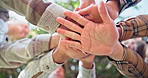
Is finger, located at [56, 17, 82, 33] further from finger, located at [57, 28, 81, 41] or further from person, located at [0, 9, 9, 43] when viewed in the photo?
person, located at [0, 9, 9, 43]

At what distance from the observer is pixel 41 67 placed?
0.88 m

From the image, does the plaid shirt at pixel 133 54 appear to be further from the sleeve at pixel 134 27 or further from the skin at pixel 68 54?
the skin at pixel 68 54

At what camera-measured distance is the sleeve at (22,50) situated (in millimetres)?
926

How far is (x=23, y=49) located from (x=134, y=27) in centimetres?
50

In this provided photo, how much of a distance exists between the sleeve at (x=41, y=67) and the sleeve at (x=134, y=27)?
304mm

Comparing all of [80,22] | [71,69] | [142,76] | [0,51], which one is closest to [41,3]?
[80,22]

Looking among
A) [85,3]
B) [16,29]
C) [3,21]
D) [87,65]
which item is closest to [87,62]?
[87,65]

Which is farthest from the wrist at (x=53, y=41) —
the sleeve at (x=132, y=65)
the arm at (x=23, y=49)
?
the sleeve at (x=132, y=65)

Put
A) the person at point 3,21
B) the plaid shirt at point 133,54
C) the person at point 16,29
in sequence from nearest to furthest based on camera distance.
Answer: the plaid shirt at point 133,54
the person at point 3,21
the person at point 16,29

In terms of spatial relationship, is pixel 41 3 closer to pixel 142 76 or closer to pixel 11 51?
pixel 11 51

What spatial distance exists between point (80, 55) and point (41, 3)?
0.79 ft

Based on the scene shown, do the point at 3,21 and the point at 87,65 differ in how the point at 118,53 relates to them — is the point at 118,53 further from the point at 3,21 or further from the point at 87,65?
the point at 3,21

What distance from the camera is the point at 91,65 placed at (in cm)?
97

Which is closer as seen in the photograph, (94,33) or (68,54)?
(94,33)
